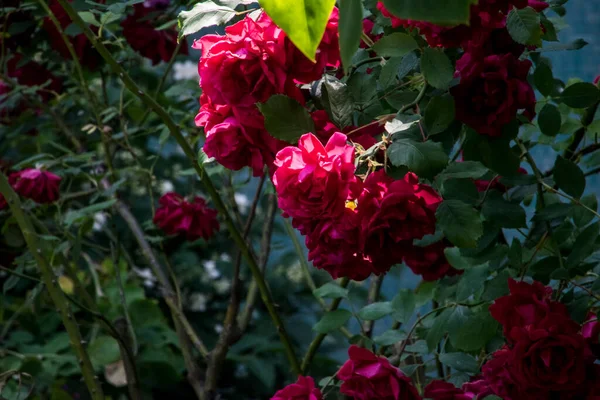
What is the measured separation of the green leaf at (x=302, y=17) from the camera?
0.27m

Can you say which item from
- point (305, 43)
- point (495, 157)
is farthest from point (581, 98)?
point (305, 43)

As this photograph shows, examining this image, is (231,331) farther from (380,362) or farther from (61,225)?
(380,362)

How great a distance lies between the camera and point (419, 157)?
1.91 ft

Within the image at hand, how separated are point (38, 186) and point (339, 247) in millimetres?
775

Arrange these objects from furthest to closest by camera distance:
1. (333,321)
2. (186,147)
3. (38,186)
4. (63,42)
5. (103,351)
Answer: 1. (103,351)
2. (63,42)
3. (38,186)
4. (333,321)
5. (186,147)

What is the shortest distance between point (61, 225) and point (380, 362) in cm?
67

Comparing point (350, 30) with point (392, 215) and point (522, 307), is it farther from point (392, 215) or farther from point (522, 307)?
point (522, 307)

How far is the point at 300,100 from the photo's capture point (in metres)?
0.63

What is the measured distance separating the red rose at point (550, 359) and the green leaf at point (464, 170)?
0.14 meters

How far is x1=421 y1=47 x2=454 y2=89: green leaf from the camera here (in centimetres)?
61

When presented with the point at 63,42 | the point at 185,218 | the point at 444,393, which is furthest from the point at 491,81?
the point at 63,42

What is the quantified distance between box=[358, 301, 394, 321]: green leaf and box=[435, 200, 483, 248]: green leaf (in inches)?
14.7

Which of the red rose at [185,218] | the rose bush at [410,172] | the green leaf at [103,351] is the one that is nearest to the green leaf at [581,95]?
the rose bush at [410,172]

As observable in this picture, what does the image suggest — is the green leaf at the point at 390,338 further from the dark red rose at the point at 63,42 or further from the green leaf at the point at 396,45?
the dark red rose at the point at 63,42
